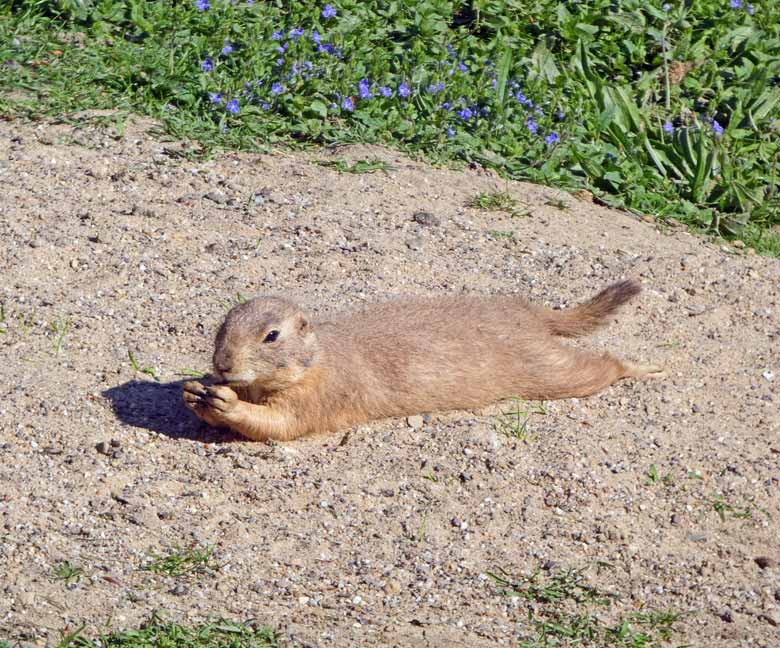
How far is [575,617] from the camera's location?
4.29m

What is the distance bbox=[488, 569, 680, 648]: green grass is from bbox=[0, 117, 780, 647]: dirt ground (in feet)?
0.19

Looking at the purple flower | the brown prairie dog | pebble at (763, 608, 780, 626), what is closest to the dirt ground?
pebble at (763, 608, 780, 626)

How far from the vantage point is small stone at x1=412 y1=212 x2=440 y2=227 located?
7.17m

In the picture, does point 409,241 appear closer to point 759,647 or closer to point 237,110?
point 237,110

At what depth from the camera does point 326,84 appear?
8.19 meters

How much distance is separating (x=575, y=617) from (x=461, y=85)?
4.84 metres

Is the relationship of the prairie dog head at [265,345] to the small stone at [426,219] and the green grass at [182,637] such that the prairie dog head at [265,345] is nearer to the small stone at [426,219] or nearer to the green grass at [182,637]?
the green grass at [182,637]

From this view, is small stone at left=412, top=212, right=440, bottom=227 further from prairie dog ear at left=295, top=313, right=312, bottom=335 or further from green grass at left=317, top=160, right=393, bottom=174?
prairie dog ear at left=295, top=313, right=312, bottom=335

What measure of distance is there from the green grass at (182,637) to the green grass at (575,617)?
0.93 meters

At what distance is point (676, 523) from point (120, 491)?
2.28 meters

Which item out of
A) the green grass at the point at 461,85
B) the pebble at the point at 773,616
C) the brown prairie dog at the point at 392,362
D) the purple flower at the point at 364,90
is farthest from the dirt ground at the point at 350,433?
the purple flower at the point at 364,90

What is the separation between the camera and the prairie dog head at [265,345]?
5.02 meters

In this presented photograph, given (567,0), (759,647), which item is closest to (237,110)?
(567,0)

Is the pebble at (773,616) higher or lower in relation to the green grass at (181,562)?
higher
